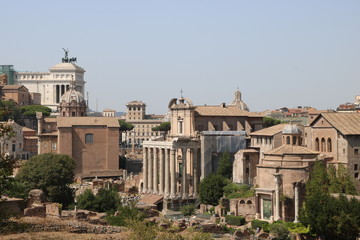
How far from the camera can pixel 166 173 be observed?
59.3 metres

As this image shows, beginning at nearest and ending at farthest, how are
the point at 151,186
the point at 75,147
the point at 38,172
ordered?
the point at 38,172 → the point at 151,186 → the point at 75,147

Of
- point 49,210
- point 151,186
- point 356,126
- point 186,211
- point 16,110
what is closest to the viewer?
point 49,210

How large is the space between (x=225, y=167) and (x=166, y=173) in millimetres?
5039

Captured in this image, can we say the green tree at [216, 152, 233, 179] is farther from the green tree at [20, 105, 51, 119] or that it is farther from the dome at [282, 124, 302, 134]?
the green tree at [20, 105, 51, 119]

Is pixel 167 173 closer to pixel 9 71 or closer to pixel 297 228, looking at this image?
pixel 297 228

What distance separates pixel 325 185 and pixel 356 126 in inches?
246

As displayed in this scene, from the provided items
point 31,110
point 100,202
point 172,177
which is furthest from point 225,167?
point 31,110

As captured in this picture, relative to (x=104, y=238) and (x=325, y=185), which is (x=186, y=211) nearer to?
(x=325, y=185)

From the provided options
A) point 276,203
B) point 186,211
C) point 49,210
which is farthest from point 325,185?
point 49,210

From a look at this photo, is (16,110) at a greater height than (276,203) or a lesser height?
greater

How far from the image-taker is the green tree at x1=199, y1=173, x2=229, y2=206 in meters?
53.4

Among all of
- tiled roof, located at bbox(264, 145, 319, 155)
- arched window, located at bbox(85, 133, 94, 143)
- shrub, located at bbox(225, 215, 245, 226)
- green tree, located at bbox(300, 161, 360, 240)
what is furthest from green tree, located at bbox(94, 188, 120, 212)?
arched window, located at bbox(85, 133, 94, 143)

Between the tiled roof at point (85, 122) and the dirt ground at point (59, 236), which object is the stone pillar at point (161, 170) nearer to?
the tiled roof at point (85, 122)

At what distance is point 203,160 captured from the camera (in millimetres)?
59125
